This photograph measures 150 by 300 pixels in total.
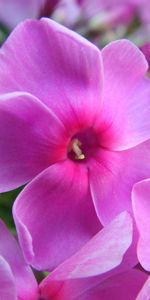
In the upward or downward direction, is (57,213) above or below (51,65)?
below

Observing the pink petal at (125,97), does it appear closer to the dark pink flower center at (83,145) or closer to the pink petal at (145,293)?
the dark pink flower center at (83,145)

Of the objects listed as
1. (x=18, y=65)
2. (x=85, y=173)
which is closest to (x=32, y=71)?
(x=18, y=65)

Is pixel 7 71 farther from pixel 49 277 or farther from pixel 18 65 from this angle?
pixel 49 277

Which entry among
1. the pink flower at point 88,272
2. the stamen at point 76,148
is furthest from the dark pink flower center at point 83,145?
the pink flower at point 88,272

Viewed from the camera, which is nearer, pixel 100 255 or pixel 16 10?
pixel 100 255

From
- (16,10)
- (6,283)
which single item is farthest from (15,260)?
(16,10)

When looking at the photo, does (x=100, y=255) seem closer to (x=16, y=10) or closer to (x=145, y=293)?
(x=145, y=293)

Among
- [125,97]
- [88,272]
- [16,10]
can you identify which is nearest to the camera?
[88,272]
